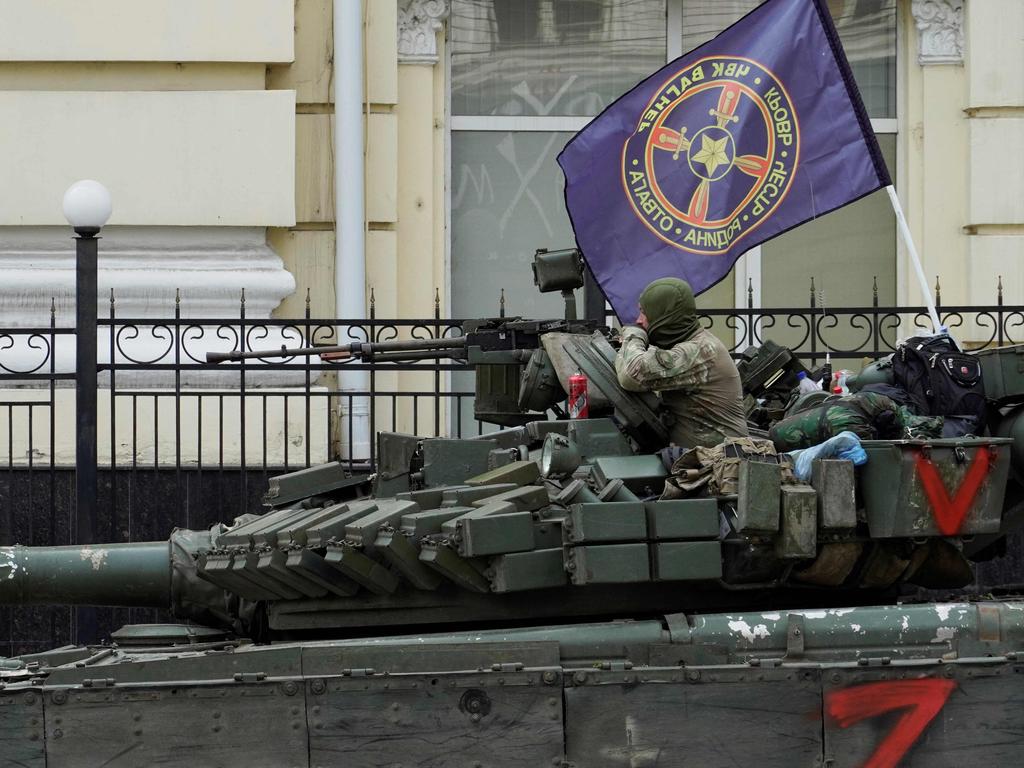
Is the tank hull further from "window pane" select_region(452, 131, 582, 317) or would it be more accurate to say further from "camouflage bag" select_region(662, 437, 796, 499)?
"window pane" select_region(452, 131, 582, 317)

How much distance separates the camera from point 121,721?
6.12 meters

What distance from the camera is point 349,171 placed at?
11453 mm

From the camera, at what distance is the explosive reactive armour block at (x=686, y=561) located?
6289mm

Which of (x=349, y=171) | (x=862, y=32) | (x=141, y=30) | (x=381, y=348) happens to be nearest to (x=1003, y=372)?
(x=381, y=348)

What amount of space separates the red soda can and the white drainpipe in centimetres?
445

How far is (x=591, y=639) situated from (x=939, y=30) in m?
7.33

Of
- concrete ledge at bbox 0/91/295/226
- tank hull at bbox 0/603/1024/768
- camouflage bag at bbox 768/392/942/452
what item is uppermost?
concrete ledge at bbox 0/91/295/226

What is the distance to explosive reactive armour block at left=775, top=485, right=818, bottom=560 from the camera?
246 inches

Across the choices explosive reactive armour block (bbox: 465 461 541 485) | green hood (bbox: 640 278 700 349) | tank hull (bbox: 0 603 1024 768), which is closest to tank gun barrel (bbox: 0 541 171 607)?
tank hull (bbox: 0 603 1024 768)

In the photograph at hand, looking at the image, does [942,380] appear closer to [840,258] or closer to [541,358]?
→ [541,358]

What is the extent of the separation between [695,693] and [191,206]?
606cm

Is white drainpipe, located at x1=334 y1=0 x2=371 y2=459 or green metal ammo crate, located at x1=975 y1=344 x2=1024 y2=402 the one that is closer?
green metal ammo crate, located at x1=975 y1=344 x2=1024 y2=402

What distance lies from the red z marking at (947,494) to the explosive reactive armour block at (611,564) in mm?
1084

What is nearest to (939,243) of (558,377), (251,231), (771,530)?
(251,231)
